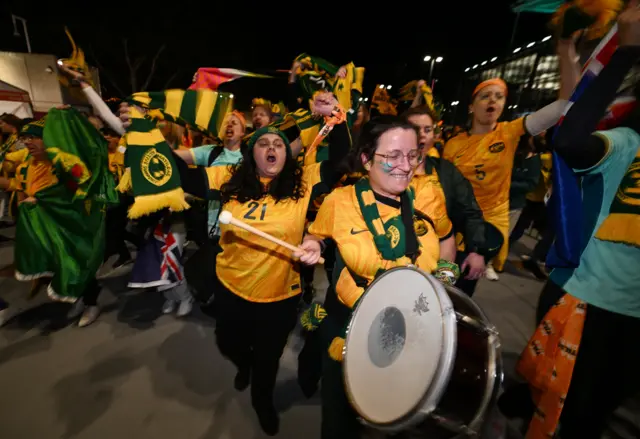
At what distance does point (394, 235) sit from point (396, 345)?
57cm

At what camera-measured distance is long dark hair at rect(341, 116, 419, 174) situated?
1800mm

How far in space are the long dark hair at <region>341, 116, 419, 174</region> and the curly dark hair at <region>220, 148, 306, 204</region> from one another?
550 mm

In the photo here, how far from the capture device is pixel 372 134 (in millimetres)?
1854

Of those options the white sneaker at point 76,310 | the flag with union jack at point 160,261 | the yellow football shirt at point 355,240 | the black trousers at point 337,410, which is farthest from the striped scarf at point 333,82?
the white sneaker at point 76,310

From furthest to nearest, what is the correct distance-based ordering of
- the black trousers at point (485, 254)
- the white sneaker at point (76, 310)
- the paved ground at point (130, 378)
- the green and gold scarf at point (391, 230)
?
the white sneaker at point (76, 310) < the black trousers at point (485, 254) < the paved ground at point (130, 378) < the green and gold scarf at point (391, 230)

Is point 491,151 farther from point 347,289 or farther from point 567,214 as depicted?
point 347,289

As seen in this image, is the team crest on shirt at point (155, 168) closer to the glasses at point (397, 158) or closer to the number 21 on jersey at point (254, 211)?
the number 21 on jersey at point (254, 211)

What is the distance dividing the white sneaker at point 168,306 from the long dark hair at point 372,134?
127 inches

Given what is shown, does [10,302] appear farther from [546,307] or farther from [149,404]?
[546,307]

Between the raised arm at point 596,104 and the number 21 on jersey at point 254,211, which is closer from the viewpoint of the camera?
the raised arm at point 596,104

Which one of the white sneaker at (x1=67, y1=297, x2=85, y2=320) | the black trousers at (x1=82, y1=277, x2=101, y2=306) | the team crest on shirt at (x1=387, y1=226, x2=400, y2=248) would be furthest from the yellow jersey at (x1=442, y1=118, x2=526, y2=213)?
the white sneaker at (x1=67, y1=297, x2=85, y2=320)

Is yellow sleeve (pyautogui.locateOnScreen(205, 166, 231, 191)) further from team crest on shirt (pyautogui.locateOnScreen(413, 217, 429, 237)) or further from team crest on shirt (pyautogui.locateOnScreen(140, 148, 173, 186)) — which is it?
team crest on shirt (pyautogui.locateOnScreen(413, 217, 429, 237))

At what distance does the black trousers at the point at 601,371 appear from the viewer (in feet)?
5.51

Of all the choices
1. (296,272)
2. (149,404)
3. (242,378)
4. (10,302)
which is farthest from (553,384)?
(10,302)
